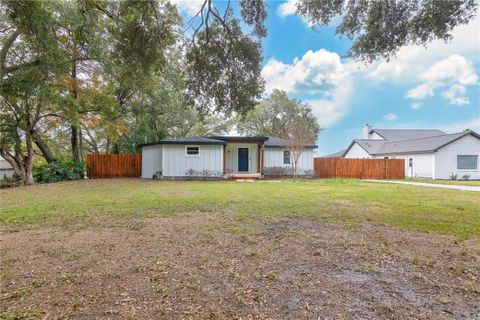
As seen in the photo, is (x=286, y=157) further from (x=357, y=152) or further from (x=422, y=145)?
(x=357, y=152)

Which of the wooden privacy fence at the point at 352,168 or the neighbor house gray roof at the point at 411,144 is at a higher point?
the neighbor house gray roof at the point at 411,144

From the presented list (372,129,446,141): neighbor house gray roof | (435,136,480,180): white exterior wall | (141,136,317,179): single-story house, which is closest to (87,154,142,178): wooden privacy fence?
(141,136,317,179): single-story house

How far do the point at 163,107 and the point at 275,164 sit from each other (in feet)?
32.7

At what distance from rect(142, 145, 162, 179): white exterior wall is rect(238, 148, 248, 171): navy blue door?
17.6 ft

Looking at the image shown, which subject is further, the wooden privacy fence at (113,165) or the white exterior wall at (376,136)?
the white exterior wall at (376,136)

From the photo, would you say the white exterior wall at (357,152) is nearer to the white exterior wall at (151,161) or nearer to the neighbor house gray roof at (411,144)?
the neighbor house gray roof at (411,144)

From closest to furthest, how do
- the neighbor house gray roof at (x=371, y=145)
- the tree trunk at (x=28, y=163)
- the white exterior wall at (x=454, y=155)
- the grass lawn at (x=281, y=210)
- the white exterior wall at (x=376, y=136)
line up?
the grass lawn at (x=281, y=210)
the tree trunk at (x=28, y=163)
the white exterior wall at (x=454, y=155)
the neighbor house gray roof at (x=371, y=145)
the white exterior wall at (x=376, y=136)

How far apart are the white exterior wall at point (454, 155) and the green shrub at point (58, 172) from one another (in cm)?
2395

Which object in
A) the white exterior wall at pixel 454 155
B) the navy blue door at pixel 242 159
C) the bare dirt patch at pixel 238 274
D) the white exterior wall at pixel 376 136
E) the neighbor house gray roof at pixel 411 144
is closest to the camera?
the bare dirt patch at pixel 238 274

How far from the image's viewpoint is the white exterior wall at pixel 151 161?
666 inches

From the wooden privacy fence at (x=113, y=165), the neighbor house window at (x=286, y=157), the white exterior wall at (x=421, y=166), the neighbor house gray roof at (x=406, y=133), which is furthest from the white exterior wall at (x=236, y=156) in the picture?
the neighbor house gray roof at (x=406, y=133)

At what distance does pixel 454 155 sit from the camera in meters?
18.7

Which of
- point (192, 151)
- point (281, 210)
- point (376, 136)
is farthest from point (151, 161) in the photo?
point (376, 136)

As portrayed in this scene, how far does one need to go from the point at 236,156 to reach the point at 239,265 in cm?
1561
